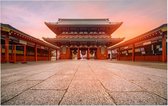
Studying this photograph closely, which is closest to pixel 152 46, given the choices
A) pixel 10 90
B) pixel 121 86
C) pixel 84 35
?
pixel 121 86

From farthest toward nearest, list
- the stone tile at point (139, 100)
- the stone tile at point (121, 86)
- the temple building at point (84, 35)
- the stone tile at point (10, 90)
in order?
the temple building at point (84, 35) < the stone tile at point (121, 86) < the stone tile at point (10, 90) < the stone tile at point (139, 100)

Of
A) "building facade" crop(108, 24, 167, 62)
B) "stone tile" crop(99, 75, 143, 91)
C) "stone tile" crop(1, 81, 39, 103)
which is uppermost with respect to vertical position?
"building facade" crop(108, 24, 167, 62)

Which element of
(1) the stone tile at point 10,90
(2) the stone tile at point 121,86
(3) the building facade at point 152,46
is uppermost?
(3) the building facade at point 152,46

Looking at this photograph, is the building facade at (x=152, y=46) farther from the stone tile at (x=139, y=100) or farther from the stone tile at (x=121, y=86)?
the stone tile at (x=139, y=100)

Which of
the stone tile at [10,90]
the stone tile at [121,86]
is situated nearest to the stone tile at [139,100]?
the stone tile at [121,86]

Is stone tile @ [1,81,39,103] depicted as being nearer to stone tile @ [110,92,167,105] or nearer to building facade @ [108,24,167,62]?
stone tile @ [110,92,167,105]

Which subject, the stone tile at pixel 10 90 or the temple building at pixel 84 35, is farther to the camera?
the temple building at pixel 84 35

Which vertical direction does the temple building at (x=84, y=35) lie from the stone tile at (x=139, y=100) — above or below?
above

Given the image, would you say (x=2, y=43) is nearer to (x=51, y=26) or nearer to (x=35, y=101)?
(x=35, y=101)

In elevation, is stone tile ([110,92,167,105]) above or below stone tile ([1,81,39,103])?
below

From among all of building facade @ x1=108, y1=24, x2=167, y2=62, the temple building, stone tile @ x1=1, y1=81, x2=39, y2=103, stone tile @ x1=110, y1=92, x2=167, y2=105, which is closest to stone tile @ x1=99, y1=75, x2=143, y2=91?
stone tile @ x1=110, y1=92, x2=167, y2=105

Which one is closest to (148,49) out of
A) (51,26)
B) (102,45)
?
(102,45)

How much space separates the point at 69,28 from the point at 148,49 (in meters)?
14.0

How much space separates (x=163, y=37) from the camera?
9.48 meters
